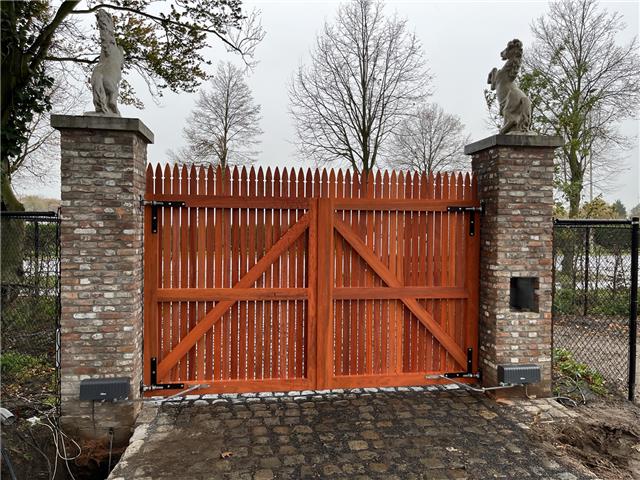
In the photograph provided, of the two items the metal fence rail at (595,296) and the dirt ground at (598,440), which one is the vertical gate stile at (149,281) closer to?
the dirt ground at (598,440)

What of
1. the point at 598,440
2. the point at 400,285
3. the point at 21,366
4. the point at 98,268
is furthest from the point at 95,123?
the point at 598,440

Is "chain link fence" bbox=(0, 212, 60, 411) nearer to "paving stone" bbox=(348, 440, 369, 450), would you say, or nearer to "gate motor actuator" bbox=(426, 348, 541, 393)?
"paving stone" bbox=(348, 440, 369, 450)

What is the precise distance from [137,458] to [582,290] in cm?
917

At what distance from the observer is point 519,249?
183 inches

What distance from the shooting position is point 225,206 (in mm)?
4512

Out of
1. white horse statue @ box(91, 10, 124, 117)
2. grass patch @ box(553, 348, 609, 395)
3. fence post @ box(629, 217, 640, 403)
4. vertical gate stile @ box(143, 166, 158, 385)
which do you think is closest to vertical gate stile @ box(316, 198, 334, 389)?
vertical gate stile @ box(143, 166, 158, 385)

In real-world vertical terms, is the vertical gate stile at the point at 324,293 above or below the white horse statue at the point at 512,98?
below

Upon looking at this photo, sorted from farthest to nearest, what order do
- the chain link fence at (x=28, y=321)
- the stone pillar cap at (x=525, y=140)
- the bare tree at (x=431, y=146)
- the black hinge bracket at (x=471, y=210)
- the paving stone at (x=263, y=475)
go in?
the bare tree at (x=431, y=146) < the chain link fence at (x=28, y=321) < the black hinge bracket at (x=471, y=210) < the stone pillar cap at (x=525, y=140) < the paving stone at (x=263, y=475)

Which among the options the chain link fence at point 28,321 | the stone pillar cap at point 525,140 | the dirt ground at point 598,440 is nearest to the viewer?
the dirt ground at point 598,440

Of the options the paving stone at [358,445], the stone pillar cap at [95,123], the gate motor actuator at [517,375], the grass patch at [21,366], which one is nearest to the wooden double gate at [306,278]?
the gate motor actuator at [517,375]

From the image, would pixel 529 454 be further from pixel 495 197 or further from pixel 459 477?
pixel 495 197

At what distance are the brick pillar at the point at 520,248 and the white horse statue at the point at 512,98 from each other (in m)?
0.20

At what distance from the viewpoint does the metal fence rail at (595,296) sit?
23.6ft

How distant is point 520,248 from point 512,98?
1.69 metres
